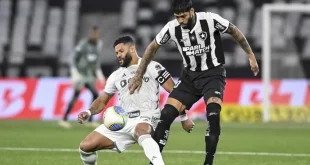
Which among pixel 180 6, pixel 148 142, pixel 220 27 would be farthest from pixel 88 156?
pixel 220 27

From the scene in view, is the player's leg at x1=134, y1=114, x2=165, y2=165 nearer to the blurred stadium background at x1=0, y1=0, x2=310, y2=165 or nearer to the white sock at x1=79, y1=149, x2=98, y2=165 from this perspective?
the white sock at x1=79, y1=149, x2=98, y2=165

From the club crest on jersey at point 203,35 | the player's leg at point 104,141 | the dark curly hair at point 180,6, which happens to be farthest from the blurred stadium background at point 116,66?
the dark curly hair at point 180,6

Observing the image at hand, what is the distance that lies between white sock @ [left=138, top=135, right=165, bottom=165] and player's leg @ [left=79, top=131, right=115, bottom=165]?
51 centimetres

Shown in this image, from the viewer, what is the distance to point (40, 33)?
93.8ft

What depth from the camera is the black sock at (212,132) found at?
8.28 m

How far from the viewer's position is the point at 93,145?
833 cm

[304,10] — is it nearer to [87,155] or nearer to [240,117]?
[240,117]

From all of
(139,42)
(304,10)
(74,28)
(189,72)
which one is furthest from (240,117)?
(189,72)

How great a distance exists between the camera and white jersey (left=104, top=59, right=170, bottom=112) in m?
8.55

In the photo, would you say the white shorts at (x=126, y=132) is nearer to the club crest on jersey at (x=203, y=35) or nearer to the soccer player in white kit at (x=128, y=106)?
the soccer player in white kit at (x=128, y=106)

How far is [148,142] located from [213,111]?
93 centimetres

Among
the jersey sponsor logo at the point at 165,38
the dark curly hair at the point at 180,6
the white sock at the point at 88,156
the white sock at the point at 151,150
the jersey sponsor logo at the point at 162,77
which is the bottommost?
the white sock at the point at 88,156

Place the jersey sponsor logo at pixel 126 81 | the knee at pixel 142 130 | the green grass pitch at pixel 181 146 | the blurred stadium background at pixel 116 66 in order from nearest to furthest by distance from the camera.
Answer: the knee at pixel 142 130 → the jersey sponsor logo at pixel 126 81 → the green grass pitch at pixel 181 146 → the blurred stadium background at pixel 116 66

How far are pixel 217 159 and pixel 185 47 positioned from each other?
2.21 m
